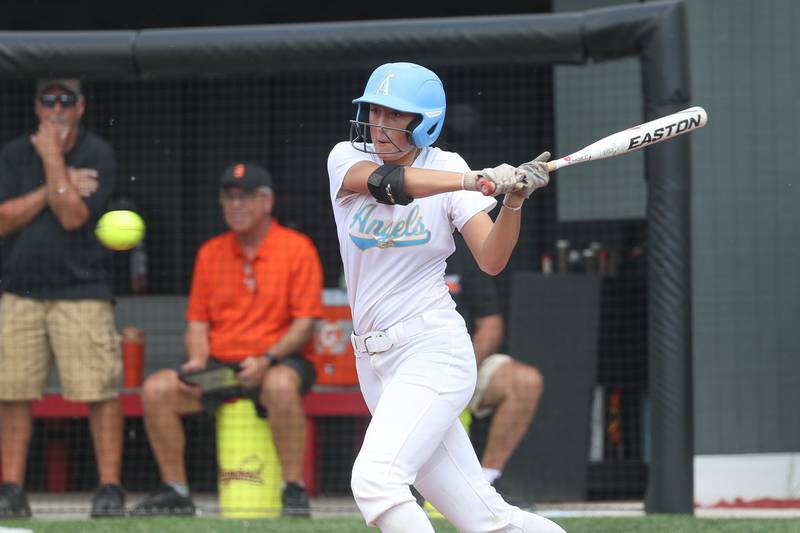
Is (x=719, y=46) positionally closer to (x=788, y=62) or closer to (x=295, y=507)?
(x=788, y=62)

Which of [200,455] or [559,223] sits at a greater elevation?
[559,223]

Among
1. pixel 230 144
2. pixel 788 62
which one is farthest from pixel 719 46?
pixel 230 144

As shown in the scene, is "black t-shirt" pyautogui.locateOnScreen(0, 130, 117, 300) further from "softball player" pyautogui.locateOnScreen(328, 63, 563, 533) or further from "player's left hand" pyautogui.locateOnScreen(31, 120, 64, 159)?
"softball player" pyautogui.locateOnScreen(328, 63, 563, 533)

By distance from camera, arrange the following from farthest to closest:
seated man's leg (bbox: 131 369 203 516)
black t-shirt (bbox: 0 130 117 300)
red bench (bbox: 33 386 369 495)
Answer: red bench (bbox: 33 386 369 495), black t-shirt (bbox: 0 130 117 300), seated man's leg (bbox: 131 369 203 516)

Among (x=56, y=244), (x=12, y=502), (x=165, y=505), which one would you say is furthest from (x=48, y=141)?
(x=165, y=505)

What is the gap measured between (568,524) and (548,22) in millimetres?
2203

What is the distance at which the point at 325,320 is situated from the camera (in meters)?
6.44

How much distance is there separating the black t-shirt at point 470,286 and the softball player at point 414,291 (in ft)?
7.06

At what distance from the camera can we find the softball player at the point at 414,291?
3.21m

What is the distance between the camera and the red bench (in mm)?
6312

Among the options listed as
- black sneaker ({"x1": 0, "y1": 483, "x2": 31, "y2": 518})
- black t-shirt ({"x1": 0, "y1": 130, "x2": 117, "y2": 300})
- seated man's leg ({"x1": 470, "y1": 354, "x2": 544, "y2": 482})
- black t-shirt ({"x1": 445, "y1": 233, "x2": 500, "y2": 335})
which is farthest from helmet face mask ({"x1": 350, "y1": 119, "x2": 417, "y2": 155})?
black sneaker ({"x1": 0, "y1": 483, "x2": 31, "y2": 518})

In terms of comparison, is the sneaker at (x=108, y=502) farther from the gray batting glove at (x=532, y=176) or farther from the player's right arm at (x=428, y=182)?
the gray batting glove at (x=532, y=176)

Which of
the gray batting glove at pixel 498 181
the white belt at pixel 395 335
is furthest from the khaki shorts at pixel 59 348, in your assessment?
the gray batting glove at pixel 498 181

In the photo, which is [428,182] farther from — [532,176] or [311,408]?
[311,408]
